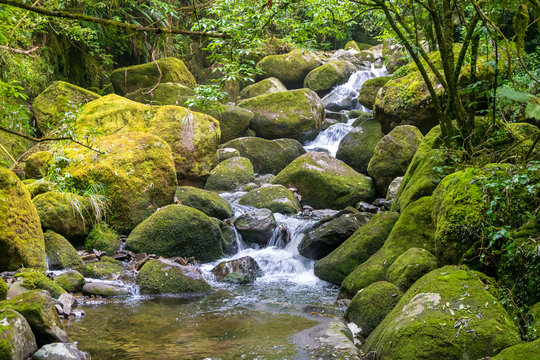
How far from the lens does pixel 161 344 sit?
14.7 feet

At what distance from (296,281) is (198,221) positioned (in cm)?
215

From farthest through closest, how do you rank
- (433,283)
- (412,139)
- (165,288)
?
(412,139)
(165,288)
(433,283)

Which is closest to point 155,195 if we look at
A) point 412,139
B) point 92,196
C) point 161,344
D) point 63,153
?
point 92,196

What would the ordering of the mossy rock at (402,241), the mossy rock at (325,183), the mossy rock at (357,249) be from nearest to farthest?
the mossy rock at (402,241)
the mossy rock at (357,249)
the mossy rock at (325,183)

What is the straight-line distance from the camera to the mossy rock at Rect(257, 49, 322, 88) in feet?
67.4

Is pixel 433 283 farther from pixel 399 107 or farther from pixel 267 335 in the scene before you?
pixel 399 107

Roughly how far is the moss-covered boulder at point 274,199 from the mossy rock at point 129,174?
7.97ft

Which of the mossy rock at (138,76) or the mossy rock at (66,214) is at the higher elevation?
the mossy rock at (138,76)

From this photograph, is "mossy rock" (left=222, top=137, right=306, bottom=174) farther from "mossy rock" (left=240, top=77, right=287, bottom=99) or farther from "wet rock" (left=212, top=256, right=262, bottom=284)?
"wet rock" (left=212, top=256, right=262, bottom=284)

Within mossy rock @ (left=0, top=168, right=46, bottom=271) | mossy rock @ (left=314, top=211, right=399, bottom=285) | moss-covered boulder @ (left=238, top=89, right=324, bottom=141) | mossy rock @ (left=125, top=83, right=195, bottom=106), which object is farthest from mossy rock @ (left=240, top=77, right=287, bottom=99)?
mossy rock @ (left=0, top=168, right=46, bottom=271)

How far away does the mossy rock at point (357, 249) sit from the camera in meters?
6.81

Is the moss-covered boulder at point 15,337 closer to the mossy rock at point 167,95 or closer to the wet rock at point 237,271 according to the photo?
the wet rock at point 237,271

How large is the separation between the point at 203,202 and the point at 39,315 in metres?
5.81

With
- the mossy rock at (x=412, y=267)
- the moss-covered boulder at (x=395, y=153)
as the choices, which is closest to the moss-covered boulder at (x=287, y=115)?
the moss-covered boulder at (x=395, y=153)
